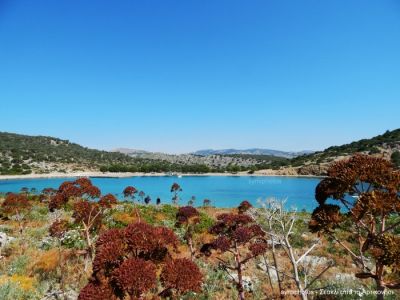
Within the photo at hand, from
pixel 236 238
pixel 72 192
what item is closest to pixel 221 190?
pixel 72 192

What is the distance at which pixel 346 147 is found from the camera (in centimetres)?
12681

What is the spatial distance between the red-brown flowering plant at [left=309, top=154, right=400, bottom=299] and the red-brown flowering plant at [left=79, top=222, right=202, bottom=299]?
212 cm

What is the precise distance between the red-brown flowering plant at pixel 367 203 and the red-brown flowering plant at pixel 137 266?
2119mm

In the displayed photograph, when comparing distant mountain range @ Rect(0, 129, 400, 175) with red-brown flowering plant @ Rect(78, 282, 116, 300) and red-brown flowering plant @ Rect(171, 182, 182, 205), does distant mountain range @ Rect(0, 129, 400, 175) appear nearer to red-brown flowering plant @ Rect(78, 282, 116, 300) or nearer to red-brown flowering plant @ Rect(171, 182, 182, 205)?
red-brown flowering plant @ Rect(171, 182, 182, 205)

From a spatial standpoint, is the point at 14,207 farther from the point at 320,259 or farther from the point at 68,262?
the point at 320,259

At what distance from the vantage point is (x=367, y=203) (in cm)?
404

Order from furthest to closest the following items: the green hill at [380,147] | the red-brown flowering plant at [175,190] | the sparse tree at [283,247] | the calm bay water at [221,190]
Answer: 1. the green hill at [380,147]
2. the calm bay water at [221,190]
3. the red-brown flowering plant at [175,190]
4. the sparse tree at [283,247]

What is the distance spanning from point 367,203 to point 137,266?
10.2 ft

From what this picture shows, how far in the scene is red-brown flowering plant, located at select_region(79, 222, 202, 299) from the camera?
3.52 m

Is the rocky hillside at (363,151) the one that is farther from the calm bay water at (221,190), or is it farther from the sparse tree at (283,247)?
the sparse tree at (283,247)

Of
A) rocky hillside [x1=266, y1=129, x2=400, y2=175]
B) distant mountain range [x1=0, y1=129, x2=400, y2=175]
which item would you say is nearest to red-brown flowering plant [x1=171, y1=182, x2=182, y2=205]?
rocky hillside [x1=266, y1=129, x2=400, y2=175]

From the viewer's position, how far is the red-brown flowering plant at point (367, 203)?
12.4ft

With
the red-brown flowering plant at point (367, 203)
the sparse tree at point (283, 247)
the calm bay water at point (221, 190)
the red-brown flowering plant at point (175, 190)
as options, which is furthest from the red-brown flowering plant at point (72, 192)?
the calm bay water at point (221, 190)

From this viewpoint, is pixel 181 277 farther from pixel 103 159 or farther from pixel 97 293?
pixel 103 159
